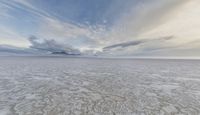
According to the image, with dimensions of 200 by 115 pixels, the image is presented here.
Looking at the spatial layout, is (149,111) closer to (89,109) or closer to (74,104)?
(89,109)

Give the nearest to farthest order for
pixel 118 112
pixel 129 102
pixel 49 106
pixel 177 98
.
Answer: pixel 118 112, pixel 49 106, pixel 129 102, pixel 177 98

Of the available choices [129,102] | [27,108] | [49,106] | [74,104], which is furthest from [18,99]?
[129,102]

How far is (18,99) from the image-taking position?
4934 mm

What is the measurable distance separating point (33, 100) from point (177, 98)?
638 cm

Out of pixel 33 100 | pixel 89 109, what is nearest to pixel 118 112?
pixel 89 109

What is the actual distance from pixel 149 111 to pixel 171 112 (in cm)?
71

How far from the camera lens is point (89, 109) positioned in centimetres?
407

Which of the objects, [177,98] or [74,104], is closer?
[74,104]

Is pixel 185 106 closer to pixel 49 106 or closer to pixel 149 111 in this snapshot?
pixel 149 111

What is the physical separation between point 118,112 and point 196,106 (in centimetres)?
308

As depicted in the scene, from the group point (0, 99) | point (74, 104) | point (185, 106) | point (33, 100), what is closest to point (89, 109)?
point (74, 104)

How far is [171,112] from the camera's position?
386 centimetres

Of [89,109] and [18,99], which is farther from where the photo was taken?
[18,99]

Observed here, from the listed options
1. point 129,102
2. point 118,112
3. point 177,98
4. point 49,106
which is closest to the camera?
point 118,112
